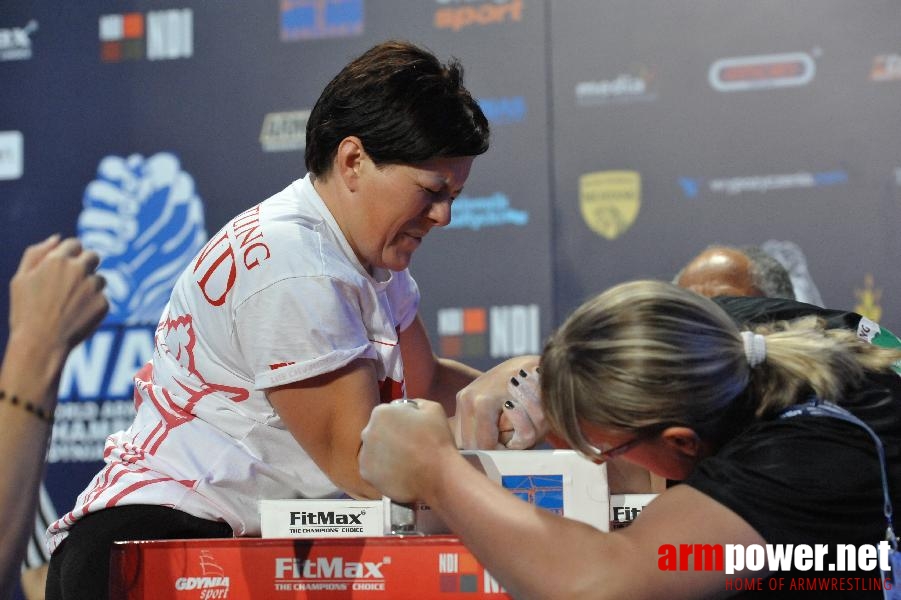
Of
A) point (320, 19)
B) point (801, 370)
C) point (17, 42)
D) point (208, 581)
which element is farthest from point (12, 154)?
point (801, 370)

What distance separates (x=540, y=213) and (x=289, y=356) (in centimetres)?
214

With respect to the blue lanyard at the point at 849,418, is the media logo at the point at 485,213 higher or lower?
higher

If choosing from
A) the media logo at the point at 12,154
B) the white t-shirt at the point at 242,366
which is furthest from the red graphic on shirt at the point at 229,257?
the media logo at the point at 12,154

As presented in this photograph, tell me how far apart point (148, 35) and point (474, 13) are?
1.21 m

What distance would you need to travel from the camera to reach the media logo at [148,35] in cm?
382

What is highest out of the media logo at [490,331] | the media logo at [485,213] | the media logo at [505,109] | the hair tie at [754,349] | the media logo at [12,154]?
the media logo at [505,109]

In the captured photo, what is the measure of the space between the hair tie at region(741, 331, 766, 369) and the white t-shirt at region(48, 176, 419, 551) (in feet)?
1.65

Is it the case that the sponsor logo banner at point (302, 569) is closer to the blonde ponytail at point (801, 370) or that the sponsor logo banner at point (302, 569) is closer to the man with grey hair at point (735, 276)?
the blonde ponytail at point (801, 370)

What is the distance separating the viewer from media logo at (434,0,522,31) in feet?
11.5

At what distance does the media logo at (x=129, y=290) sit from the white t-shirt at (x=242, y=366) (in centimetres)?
229

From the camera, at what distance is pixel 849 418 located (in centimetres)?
119

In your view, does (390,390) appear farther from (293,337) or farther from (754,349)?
(754,349)

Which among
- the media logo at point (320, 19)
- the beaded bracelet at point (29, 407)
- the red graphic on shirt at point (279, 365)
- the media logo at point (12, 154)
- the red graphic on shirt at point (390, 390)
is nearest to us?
the beaded bracelet at point (29, 407)

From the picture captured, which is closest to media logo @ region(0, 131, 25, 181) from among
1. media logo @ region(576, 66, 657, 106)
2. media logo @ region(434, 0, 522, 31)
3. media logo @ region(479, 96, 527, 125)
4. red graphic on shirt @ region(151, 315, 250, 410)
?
media logo @ region(434, 0, 522, 31)
